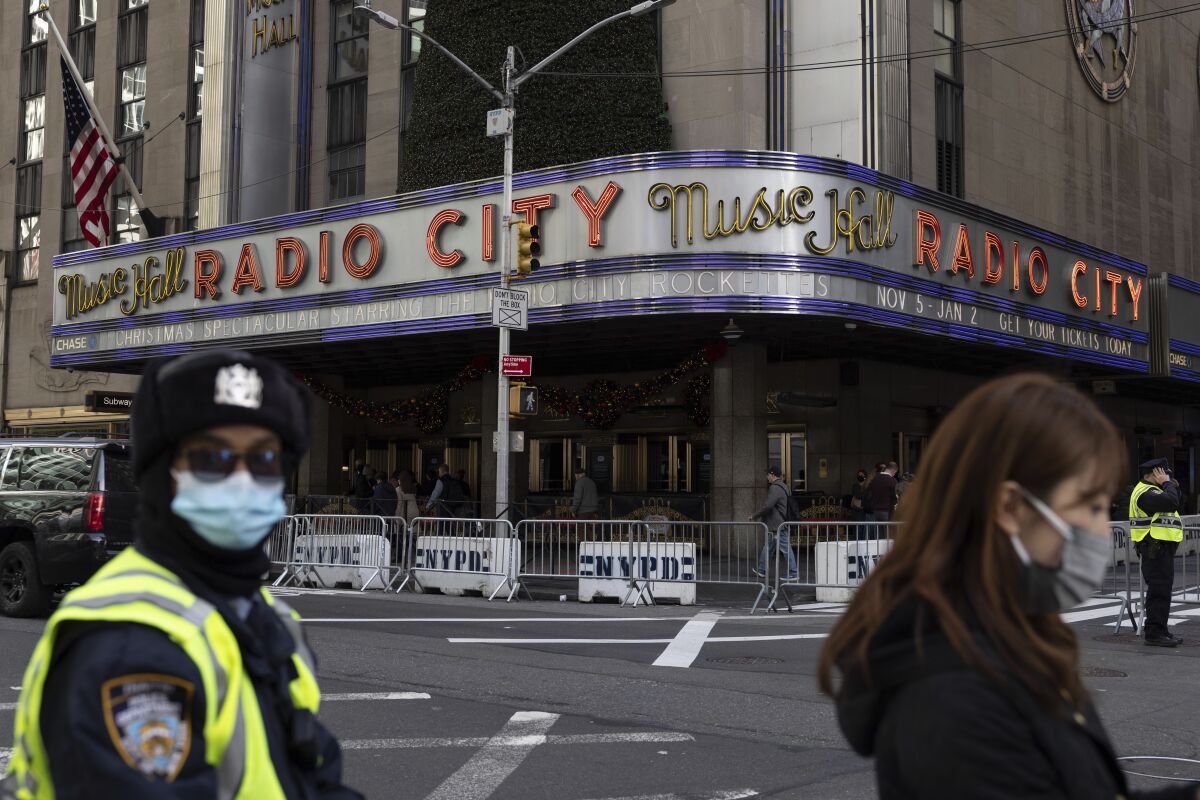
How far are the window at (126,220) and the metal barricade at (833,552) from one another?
89.6 ft

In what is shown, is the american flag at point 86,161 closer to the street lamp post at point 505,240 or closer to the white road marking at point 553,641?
the street lamp post at point 505,240

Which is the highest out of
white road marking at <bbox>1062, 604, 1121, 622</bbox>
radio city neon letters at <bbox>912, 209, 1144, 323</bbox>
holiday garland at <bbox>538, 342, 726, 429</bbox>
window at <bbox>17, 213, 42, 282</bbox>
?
window at <bbox>17, 213, 42, 282</bbox>

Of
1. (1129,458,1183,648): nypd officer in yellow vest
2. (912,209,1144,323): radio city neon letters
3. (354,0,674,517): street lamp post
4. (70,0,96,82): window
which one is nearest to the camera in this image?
(1129,458,1183,648): nypd officer in yellow vest

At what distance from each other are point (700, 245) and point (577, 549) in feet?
20.8

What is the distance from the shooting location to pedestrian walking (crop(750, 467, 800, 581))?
1709 centimetres

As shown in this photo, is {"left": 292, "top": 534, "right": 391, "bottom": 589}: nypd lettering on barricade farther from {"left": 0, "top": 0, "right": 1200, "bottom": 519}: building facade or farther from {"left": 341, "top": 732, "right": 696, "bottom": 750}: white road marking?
{"left": 341, "top": 732, "right": 696, "bottom": 750}: white road marking

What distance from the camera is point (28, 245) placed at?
43312mm

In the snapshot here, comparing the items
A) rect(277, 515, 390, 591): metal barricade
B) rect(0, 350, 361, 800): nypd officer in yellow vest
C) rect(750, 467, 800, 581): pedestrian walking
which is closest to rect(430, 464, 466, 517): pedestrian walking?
rect(277, 515, 390, 591): metal barricade

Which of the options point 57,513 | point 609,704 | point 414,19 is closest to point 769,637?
point 609,704

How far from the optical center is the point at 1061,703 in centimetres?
205

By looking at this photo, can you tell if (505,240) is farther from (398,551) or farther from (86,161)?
(86,161)

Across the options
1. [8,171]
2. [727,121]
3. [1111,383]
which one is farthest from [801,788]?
[8,171]

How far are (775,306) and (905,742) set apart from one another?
65.9 ft

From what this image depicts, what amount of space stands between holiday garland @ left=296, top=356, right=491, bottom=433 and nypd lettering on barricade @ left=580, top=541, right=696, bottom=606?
14.9 meters
